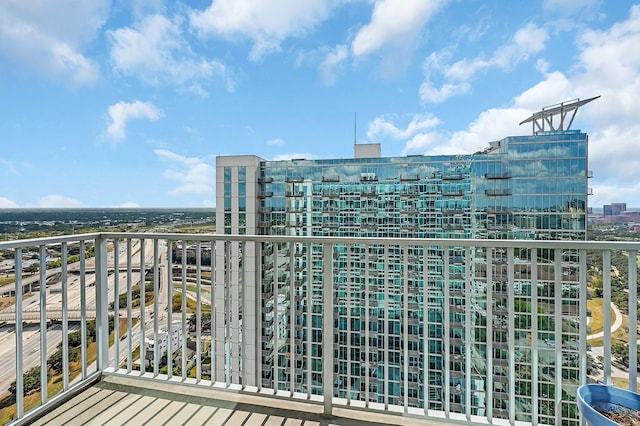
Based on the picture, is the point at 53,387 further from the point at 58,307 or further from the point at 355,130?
the point at 355,130

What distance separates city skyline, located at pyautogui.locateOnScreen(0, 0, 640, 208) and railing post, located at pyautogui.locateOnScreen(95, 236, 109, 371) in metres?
2.20

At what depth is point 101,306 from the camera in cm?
204

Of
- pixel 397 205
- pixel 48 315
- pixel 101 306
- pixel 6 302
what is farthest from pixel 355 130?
pixel 6 302

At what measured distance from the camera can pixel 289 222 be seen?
10328mm

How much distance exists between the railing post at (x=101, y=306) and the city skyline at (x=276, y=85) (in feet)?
7.22

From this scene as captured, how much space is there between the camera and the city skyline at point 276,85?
439cm

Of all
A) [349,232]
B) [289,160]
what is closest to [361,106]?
[289,160]

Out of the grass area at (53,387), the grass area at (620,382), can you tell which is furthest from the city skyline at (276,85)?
the grass area at (620,382)

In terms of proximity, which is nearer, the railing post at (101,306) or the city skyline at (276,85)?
the railing post at (101,306)

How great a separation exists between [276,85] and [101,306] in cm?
723

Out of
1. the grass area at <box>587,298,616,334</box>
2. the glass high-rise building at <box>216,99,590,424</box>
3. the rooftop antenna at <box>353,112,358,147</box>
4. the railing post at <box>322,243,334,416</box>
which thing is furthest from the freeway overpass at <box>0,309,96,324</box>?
the rooftop antenna at <box>353,112,358,147</box>

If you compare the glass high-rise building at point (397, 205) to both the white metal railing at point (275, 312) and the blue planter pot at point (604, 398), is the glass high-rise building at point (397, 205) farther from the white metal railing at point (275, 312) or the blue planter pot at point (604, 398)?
the blue planter pot at point (604, 398)

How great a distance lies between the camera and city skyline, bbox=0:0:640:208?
4388 mm

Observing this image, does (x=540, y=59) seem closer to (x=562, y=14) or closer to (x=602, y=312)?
(x=562, y=14)
